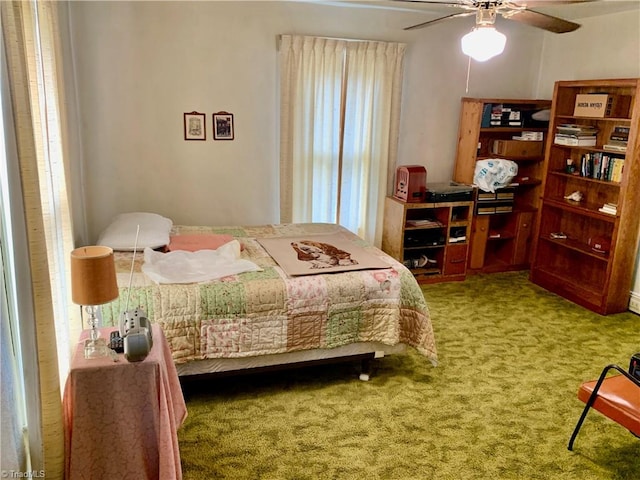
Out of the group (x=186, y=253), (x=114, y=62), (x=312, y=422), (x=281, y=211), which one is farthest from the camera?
(x=281, y=211)

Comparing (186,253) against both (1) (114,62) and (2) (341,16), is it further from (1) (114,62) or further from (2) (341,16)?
(2) (341,16)

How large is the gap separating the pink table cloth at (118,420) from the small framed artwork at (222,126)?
8.62ft

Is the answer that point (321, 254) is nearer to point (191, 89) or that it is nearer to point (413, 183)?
point (413, 183)

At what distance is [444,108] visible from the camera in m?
5.00

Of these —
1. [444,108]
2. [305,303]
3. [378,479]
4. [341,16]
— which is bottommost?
[378,479]

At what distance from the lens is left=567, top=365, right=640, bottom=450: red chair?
7.41ft

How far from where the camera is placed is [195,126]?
422 cm

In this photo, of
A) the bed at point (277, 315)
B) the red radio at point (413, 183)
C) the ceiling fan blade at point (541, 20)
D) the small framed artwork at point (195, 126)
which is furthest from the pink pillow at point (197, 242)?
the ceiling fan blade at point (541, 20)

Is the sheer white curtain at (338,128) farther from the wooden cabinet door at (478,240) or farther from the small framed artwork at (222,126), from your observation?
the wooden cabinet door at (478,240)

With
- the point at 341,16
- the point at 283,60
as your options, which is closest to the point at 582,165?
the point at 341,16

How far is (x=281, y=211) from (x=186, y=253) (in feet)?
4.80

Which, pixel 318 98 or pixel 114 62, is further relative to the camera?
pixel 318 98
